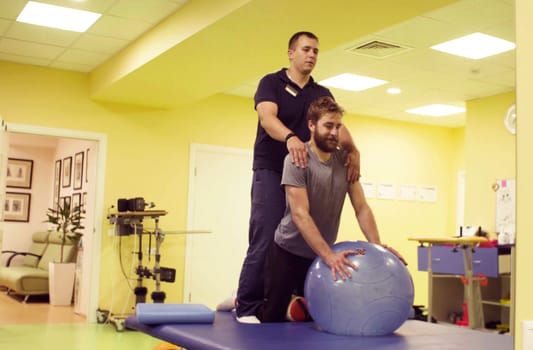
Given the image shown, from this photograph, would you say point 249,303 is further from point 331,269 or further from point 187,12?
point 187,12

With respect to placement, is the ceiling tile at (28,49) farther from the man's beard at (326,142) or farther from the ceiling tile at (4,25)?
the man's beard at (326,142)

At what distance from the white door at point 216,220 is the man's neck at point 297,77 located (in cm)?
486

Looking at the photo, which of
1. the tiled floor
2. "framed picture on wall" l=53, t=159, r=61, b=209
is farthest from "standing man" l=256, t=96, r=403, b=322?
"framed picture on wall" l=53, t=159, r=61, b=209

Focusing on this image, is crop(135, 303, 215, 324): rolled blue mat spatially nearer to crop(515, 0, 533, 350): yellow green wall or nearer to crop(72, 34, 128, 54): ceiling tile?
crop(515, 0, 533, 350): yellow green wall

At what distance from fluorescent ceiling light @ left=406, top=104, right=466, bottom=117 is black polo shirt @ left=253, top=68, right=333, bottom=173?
5.72 meters

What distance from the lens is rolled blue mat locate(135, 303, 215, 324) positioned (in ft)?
9.32

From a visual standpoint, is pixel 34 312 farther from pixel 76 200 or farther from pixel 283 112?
pixel 283 112

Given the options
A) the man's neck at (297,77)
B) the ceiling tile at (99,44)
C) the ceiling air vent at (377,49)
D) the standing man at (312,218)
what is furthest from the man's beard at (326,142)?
the ceiling tile at (99,44)

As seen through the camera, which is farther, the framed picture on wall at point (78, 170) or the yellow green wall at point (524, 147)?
the framed picture on wall at point (78, 170)

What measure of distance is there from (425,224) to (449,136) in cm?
149

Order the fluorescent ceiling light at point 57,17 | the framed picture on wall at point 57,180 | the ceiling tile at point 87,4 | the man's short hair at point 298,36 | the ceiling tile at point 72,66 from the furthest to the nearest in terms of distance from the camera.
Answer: the framed picture on wall at point 57,180, the ceiling tile at point 72,66, the fluorescent ceiling light at point 57,17, the ceiling tile at point 87,4, the man's short hair at point 298,36

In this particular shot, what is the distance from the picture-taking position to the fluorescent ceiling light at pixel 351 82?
23.8 feet

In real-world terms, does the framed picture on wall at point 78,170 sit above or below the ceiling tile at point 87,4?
below

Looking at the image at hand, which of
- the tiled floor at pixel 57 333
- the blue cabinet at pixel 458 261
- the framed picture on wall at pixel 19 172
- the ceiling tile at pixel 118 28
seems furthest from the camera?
the framed picture on wall at pixel 19 172
